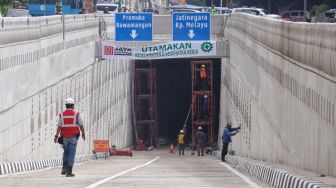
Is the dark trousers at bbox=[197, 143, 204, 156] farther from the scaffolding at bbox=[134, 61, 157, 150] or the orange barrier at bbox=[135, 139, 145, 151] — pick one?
the scaffolding at bbox=[134, 61, 157, 150]

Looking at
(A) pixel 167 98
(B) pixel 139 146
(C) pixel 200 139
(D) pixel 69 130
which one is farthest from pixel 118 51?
(D) pixel 69 130

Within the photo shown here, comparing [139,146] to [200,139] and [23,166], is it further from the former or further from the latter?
[23,166]

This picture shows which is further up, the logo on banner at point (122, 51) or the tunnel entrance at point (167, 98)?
the logo on banner at point (122, 51)

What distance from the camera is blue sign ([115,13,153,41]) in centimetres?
5703

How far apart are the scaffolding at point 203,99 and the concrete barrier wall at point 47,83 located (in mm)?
10233

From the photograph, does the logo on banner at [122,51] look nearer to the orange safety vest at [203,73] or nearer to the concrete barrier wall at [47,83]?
the concrete barrier wall at [47,83]

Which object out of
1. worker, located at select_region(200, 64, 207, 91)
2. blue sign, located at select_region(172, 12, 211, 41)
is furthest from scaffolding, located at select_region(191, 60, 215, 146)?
blue sign, located at select_region(172, 12, 211, 41)

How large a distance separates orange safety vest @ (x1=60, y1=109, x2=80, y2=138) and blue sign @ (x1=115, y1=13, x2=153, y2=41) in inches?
1450

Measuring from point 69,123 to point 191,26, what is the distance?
38.0 meters

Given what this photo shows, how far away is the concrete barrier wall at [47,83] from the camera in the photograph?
1121 inches

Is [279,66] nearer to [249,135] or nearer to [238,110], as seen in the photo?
[249,135]

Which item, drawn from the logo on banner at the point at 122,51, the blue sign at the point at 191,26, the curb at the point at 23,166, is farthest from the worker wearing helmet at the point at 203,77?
the curb at the point at 23,166

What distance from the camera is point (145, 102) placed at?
70750mm

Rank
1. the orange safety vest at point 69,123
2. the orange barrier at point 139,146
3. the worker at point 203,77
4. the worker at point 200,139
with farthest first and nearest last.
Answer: the orange barrier at point 139,146 < the worker at point 203,77 < the worker at point 200,139 < the orange safety vest at point 69,123
